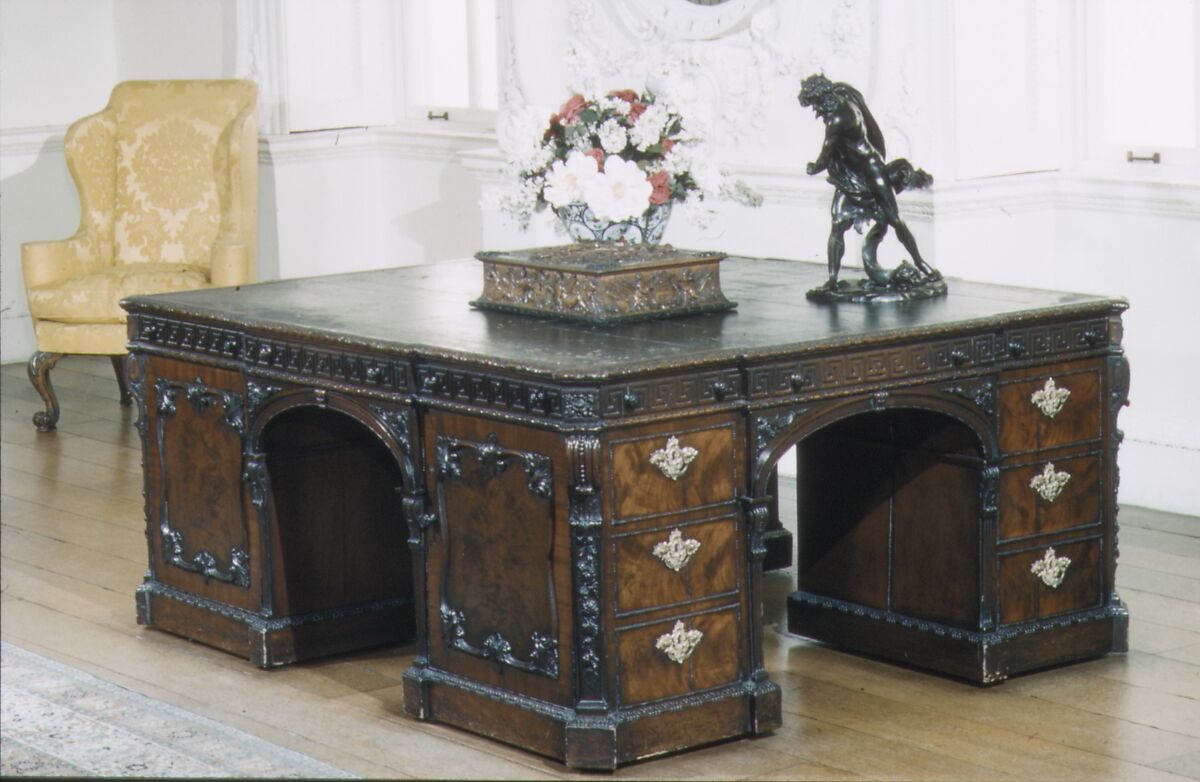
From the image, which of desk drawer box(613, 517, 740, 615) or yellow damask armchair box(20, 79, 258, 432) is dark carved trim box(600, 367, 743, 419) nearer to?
desk drawer box(613, 517, 740, 615)

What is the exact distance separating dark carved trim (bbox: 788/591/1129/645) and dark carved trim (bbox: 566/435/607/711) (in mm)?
939

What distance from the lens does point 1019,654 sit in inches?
162

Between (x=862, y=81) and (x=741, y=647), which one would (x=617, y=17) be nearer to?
(x=862, y=81)

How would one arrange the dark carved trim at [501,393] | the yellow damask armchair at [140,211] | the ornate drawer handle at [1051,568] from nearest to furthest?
the dark carved trim at [501,393], the ornate drawer handle at [1051,568], the yellow damask armchair at [140,211]

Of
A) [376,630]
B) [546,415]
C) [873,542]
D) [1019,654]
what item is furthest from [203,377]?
[1019,654]

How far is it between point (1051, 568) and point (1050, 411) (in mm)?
339

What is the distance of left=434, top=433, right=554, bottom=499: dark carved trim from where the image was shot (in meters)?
3.56

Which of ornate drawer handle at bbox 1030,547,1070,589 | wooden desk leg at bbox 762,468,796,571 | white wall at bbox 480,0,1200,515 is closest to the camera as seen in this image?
ornate drawer handle at bbox 1030,547,1070,589

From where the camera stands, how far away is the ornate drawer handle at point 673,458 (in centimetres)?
354

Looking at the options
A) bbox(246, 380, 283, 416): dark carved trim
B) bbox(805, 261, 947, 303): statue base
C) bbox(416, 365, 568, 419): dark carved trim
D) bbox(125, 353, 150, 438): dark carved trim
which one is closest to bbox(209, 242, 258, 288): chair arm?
bbox(125, 353, 150, 438): dark carved trim

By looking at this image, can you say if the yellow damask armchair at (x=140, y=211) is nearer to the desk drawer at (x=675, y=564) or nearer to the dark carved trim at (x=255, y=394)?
the dark carved trim at (x=255, y=394)

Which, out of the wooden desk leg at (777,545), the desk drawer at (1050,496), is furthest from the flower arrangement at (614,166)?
the wooden desk leg at (777,545)

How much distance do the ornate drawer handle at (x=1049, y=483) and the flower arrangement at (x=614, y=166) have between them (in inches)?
35.8

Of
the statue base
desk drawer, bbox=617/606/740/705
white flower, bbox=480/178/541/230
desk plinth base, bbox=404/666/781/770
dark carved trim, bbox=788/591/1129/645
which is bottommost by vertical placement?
desk plinth base, bbox=404/666/781/770
